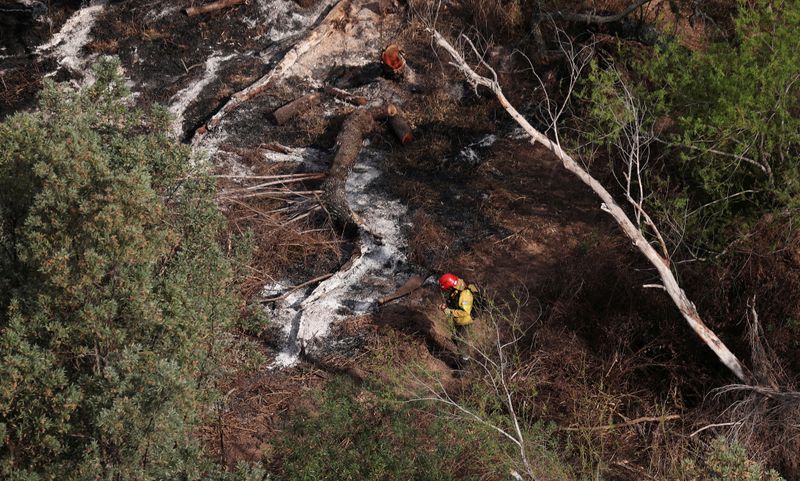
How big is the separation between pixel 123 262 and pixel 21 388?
109cm

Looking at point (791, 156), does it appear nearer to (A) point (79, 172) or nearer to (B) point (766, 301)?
(B) point (766, 301)

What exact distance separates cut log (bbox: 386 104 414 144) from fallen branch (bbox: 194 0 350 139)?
2202 mm

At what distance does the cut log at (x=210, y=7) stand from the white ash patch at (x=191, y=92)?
1172 millimetres

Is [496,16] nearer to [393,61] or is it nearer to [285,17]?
[393,61]

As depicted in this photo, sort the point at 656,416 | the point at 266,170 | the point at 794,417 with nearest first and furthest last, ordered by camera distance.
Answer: the point at 794,417 < the point at 656,416 < the point at 266,170

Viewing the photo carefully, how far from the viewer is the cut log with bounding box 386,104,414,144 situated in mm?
13625

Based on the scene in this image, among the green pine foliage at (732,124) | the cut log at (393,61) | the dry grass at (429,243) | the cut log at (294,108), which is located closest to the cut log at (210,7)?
the cut log at (294,108)

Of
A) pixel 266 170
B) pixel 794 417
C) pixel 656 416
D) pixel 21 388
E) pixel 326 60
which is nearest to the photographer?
pixel 21 388

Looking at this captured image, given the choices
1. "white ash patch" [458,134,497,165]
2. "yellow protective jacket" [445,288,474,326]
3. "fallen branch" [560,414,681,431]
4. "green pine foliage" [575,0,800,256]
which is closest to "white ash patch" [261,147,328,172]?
"white ash patch" [458,134,497,165]

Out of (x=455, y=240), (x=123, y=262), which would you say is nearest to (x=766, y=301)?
(x=455, y=240)

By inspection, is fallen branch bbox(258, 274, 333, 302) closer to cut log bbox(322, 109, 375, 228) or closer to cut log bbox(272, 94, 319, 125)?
cut log bbox(322, 109, 375, 228)

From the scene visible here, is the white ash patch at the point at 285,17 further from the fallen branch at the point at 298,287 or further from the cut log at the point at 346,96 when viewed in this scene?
the fallen branch at the point at 298,287

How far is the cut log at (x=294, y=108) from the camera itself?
45.9 ft

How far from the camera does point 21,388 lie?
573 centimetres
